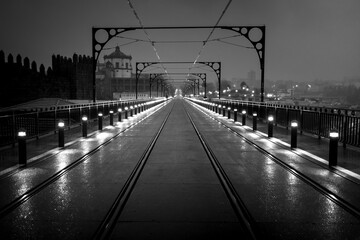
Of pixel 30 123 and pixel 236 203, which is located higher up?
pixel 30 123

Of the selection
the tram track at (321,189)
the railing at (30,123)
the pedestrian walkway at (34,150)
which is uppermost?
the railing at (30,123)

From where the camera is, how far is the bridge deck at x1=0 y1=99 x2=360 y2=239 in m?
5.31

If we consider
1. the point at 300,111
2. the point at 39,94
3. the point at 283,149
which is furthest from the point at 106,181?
the point at 39,94

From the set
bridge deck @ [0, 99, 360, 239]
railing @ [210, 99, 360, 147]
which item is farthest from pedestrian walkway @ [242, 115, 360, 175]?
bridge deck @ [0, 99, 360, 239]

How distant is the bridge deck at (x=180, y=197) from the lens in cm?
531

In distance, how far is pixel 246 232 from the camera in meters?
5.19

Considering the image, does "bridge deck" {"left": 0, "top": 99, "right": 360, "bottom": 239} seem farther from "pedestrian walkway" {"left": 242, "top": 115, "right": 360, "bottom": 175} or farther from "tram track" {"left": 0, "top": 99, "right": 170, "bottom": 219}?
"pedestrian walkway" {"left": 242, "top": 115, "right": 360, "bottom": 175}

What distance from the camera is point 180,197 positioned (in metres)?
7.00

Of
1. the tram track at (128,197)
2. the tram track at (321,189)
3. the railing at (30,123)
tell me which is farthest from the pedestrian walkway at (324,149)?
the railing at (30,123)

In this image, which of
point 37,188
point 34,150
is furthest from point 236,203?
point 34,150

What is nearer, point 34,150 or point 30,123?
point 34,150

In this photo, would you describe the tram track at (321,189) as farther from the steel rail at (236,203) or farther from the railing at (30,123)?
the railing at (30,123)

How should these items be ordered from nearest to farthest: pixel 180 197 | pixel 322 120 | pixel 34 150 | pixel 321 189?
1. pixel 180 197
2. pixel 321 189
3. pixel 34 150
4. pixel 322 120

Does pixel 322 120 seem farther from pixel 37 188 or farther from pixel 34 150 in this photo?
pixel 37 188
